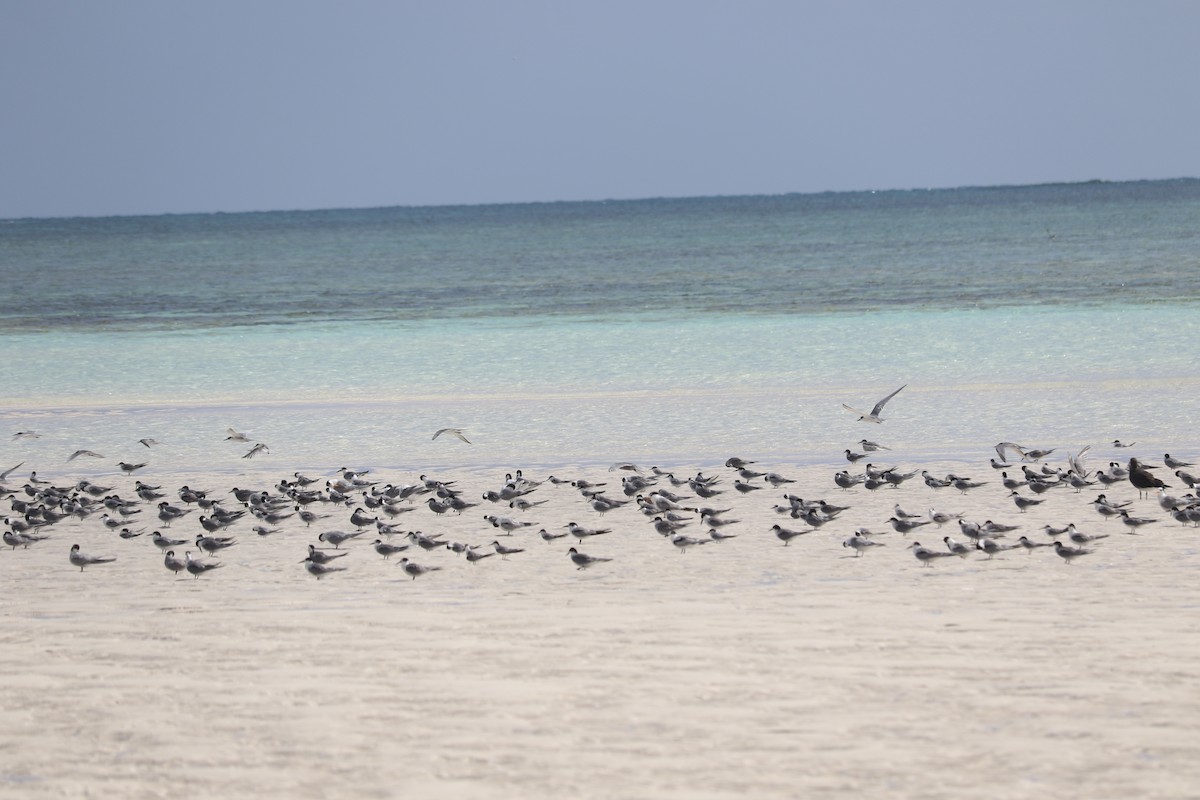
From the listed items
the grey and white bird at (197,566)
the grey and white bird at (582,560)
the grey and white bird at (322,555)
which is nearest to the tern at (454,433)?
the grey and white bird at (322,555)

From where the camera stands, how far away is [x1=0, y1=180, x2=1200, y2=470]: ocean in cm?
1969

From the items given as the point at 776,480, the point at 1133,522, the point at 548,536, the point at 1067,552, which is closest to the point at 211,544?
the point at 548,536

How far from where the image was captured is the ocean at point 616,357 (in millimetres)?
19688

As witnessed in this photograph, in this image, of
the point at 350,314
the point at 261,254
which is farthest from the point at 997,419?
the point at 261,254

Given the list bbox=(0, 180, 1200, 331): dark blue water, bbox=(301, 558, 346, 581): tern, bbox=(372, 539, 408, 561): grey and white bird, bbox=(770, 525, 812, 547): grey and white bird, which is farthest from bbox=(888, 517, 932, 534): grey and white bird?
bbox=(0, 180, 1200, 331): dark blue water

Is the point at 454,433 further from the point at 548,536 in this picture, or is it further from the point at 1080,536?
the point at 1080,536

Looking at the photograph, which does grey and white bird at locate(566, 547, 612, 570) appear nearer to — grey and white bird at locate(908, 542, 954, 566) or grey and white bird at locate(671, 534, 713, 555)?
grey and white bird at locate(671, 534, 713, 555)

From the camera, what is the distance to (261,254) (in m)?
92.1

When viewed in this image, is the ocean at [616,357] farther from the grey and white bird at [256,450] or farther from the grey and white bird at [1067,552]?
the grey and white bird at [1067,552]

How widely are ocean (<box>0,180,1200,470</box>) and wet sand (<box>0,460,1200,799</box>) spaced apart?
6.44 meters

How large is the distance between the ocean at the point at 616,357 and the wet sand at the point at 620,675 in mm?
6445

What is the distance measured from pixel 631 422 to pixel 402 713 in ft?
44.2

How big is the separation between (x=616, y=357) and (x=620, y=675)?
22.0 metres

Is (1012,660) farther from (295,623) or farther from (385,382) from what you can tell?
(385,382)
